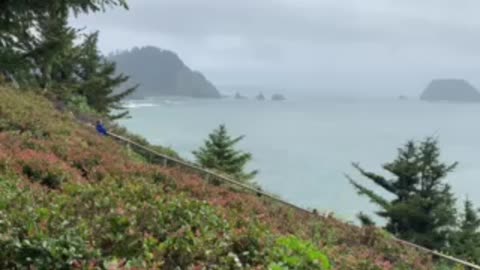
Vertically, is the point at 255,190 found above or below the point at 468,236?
above

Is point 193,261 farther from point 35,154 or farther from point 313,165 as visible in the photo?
point 313,165

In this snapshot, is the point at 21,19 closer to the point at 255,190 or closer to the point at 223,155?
the point at 255,190

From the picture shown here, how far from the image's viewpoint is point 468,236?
75.0 ft

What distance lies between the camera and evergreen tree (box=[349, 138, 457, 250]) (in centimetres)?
2394

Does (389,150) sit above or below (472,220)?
above

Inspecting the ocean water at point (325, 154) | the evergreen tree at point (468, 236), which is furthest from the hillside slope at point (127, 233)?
the ocean water at point (325, 154)

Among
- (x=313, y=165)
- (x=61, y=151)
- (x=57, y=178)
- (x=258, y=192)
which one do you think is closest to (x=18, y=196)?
(x=57, y=178)

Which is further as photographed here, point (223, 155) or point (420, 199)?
point (223, 155)

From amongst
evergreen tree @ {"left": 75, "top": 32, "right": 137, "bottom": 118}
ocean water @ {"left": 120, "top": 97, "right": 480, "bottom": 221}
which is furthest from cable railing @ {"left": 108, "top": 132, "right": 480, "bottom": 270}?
evergreen tree @ {"left": 75, "top": 32, "right": 137, "bottom": 118}

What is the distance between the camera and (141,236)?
4.27 meters

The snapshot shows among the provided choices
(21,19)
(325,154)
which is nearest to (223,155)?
(21,19)

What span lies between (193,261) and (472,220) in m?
22.6

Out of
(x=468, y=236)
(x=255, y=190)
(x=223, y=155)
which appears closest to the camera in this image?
(x=255, y=190)

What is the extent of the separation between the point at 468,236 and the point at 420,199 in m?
2.29
